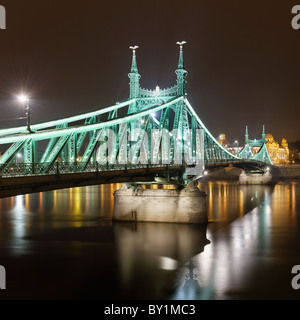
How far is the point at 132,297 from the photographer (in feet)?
57.0

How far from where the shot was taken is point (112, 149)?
2822 centimetres

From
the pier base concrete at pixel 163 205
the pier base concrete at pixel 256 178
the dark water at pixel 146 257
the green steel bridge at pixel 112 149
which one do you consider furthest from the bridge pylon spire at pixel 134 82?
the pier base concrete at pixel 256 178

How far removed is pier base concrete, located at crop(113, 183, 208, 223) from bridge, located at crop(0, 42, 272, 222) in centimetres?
83

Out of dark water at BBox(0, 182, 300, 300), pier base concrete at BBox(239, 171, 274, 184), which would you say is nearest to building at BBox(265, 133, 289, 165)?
pier base concrete at BBox(239, 171, 274, 184)

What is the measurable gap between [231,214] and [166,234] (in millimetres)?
12290

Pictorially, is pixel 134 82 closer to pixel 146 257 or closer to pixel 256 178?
pixel 146 257

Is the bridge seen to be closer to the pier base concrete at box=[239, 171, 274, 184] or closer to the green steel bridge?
the green steel bridge

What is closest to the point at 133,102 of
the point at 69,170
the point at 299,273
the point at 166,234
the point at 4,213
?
the point at 166,234

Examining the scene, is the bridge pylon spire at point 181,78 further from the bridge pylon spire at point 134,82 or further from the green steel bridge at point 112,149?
the bridge pylon spire at point 134,82

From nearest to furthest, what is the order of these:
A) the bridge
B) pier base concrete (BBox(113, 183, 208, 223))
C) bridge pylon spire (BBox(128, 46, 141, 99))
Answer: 1. the bridge
2. pier base concrete (BBox(113, 183, 208, 223))
3. bridge pylon spire (BBox(128, 46, 141, 99))

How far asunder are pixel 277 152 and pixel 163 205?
453 feet

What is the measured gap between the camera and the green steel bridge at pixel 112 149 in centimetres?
1692

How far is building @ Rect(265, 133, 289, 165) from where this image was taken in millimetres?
157000

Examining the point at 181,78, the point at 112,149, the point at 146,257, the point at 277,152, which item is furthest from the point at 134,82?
the point at 277,152
